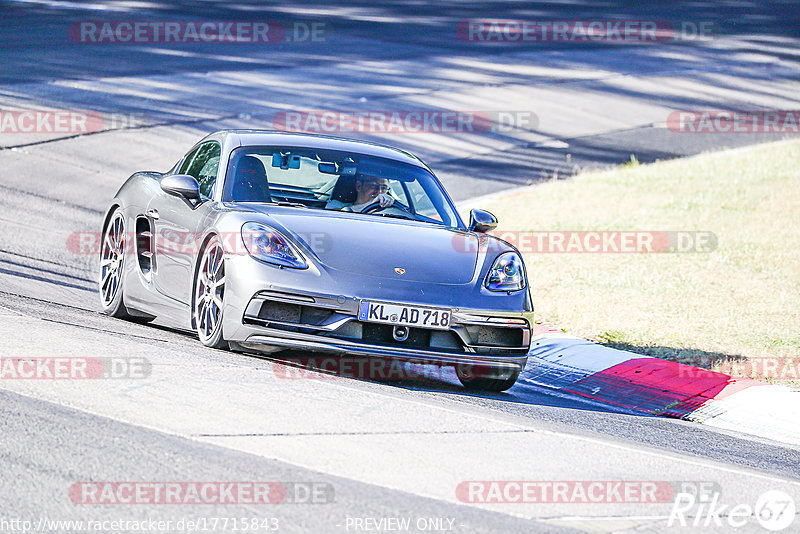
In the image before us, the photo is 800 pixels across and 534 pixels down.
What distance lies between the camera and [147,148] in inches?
666

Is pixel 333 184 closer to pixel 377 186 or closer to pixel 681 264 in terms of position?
pixel 377 186

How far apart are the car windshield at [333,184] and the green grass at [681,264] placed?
7.34 feet

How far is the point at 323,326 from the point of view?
22.2 ft

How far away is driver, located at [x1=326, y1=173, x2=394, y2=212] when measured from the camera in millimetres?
8070

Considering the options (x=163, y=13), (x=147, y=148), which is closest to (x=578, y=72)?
(x=163, y=13)

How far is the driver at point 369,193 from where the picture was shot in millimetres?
8070

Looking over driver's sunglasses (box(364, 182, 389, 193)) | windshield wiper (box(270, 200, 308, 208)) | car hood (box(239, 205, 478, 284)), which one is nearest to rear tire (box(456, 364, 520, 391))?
car hood (box(239, 205, 478, 284))

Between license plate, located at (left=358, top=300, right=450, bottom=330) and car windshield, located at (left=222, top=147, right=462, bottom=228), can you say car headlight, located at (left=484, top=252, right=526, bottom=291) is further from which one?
car windshield, located at (left=222, top=147, right=462, bottom=228)

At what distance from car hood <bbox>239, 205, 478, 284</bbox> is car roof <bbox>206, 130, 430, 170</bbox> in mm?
847

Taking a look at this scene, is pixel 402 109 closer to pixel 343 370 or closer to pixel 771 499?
pixel 343 370

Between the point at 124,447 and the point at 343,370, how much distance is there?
2507mm

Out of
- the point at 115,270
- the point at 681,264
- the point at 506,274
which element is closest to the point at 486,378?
the point at 506,274

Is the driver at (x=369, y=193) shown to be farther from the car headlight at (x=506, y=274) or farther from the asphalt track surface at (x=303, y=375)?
the asphalt track surface at (x=303, y=375)

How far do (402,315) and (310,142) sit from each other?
2122 mm
